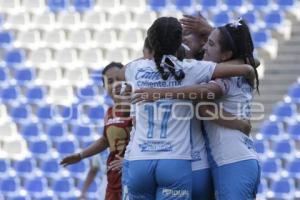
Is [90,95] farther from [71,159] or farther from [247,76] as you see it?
[247,76]

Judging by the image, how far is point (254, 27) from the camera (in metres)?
9.88

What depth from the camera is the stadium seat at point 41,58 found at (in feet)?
33.1

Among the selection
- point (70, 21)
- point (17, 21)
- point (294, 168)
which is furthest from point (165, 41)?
point (17, 21)

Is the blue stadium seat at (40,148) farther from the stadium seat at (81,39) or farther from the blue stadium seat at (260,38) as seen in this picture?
the blue stadium seat at (260,38)

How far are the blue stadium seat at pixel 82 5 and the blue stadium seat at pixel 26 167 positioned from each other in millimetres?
1969

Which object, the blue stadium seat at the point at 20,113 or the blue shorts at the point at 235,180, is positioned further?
the blue stadium seat at the point at 20,113

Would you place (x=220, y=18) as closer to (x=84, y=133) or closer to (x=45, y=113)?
(x=84, y=133)

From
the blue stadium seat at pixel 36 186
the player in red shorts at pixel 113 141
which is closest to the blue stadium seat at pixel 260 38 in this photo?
the blue stadium seat at pixel 36 186

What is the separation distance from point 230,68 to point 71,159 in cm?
144

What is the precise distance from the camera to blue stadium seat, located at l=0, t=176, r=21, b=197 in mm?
9344

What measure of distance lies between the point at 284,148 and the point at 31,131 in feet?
9.25

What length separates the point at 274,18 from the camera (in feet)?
32.7

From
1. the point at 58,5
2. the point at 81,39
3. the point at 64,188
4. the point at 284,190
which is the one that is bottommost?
the point at 284,190

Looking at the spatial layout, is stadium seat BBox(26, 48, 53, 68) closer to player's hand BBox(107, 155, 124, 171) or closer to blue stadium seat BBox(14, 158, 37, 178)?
blue stadium seat BBox(14, 158, 37, 178)
